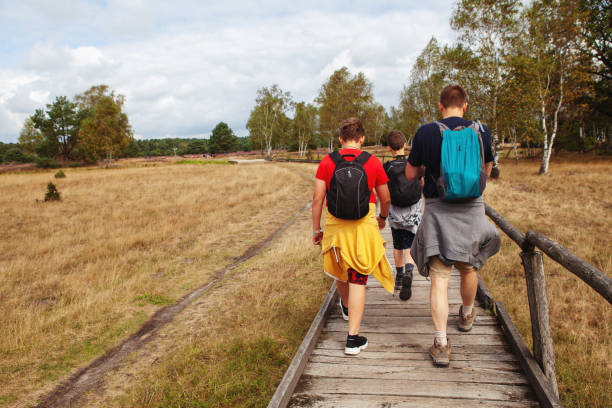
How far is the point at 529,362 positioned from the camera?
2.74 m

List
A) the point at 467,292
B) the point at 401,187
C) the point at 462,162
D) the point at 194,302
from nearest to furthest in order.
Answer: the point at 462,162
the point at 467,292
the point at 401,187
the point at 194,302

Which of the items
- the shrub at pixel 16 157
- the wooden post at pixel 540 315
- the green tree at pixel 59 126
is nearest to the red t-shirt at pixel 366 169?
the wooden post at pixel 540 315

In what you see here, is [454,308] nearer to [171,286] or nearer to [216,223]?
[171,286]

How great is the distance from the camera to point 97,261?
8320 millimetres

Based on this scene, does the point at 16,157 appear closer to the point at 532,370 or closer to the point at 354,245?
the point at 354,245

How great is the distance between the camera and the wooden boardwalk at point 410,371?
2598mm

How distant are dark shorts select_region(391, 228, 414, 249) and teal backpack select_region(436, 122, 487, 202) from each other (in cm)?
184

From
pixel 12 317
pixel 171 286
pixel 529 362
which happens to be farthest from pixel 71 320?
pixel 529 362

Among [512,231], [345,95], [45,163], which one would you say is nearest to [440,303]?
[512,231]

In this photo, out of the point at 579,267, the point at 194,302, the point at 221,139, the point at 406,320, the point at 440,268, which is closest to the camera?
the point at 579,267

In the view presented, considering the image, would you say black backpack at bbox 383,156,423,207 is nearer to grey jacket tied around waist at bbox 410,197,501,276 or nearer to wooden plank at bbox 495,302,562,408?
grey jacket tied around waist at bbox 410,197,501,276

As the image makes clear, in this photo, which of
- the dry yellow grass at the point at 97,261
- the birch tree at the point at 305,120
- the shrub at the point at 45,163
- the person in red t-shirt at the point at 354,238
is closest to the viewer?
the person in red t-shirt at the point at 354,238

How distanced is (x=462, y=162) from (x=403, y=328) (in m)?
1.97

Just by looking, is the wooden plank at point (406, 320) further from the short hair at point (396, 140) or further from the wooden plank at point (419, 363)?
the short hair at point (396, 140)
